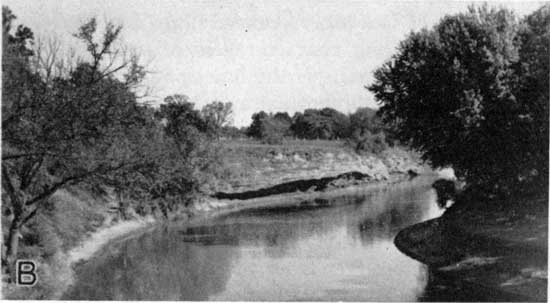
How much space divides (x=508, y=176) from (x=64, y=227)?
898 inches

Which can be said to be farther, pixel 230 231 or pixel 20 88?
pixel 230 231

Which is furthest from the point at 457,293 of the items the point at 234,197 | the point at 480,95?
the point at 234,197

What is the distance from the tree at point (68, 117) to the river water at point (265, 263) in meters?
5.48

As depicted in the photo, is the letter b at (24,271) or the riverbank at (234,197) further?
the riverbank at (234,197)

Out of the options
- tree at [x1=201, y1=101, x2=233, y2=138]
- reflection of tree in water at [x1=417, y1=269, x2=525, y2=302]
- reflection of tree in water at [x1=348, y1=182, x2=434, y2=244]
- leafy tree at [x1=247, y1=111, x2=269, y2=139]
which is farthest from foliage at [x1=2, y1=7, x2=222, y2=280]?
leafy tree at [x1=247, y1=111, x2=269, y2=139]

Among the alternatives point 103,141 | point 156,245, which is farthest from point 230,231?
point 103,141

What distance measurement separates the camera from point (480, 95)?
2786 centimetres

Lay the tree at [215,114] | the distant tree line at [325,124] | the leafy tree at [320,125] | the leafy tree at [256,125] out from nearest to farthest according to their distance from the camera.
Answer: the tree at [215,114] < the leafy tree at [256,125] < the distant tree line at [325,124] < the leafy tree at [320,125]

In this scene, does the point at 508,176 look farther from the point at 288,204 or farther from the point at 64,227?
the point at 288,204

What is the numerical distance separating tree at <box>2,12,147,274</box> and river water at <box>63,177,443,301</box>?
5.48 m

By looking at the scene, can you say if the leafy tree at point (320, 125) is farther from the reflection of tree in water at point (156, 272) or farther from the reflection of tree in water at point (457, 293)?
the reflection of tree in water at point (457, 293)

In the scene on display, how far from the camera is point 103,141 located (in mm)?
19797

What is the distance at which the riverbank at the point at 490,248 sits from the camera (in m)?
22.3

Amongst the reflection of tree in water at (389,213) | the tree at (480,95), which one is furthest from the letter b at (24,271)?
the reflection of tree in water at (389,213)
